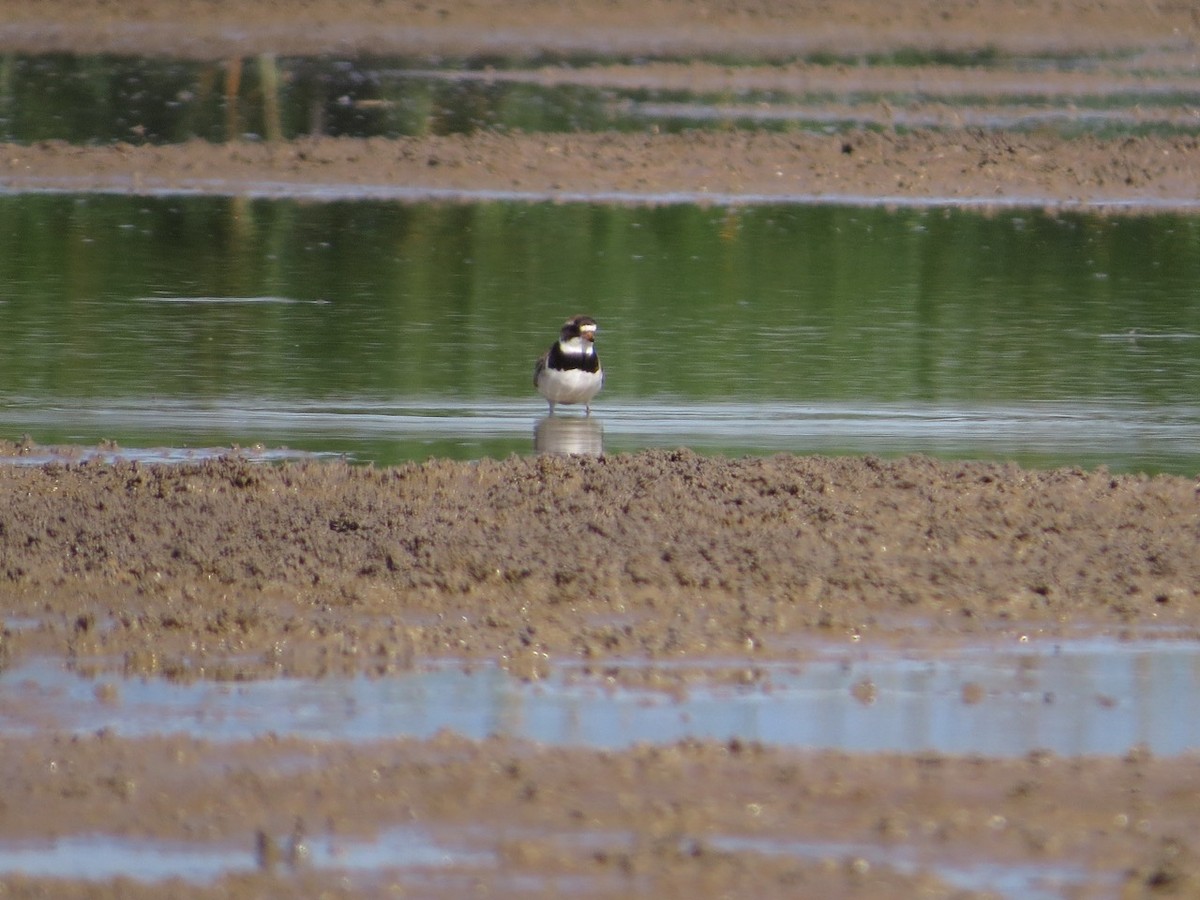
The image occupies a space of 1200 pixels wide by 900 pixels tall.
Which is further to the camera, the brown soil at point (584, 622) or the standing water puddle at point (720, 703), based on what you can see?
the standing water puddle at point (720, 703)

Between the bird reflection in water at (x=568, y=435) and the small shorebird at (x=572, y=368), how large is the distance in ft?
0.40

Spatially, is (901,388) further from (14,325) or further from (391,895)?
(391,895)

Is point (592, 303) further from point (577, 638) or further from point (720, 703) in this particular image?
point (720, 703)

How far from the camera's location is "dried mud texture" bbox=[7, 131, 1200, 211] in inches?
852

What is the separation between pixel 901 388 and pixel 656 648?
5895 mm

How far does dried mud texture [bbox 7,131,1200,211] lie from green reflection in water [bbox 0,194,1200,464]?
82 cm

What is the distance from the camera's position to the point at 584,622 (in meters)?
7.80

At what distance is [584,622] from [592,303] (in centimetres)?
852

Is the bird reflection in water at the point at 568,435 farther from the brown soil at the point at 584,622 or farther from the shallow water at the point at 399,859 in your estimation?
the shallow water at the point at 399,859

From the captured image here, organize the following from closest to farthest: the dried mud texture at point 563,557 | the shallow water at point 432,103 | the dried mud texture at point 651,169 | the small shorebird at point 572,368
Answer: the dried mud texture at point 563,557
the small shorebird at point 572,368
the dried mud texture at point 651,169
the shallow water at point 432,103

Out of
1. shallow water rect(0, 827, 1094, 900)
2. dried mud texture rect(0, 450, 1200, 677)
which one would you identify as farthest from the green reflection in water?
shallow water rect(0, 827, 1094, 900)

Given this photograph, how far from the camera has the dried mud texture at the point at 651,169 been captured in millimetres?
21641

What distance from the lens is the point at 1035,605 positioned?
8.09 metres

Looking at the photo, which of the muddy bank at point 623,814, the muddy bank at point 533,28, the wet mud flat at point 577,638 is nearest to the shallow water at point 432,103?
the muddy bank at point 533,28
